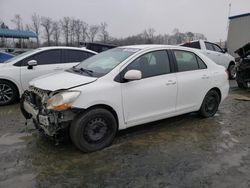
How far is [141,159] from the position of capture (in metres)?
3.53

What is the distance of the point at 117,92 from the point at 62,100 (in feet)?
2.82

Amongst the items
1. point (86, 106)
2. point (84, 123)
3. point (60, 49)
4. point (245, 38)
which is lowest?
point (84, 123)

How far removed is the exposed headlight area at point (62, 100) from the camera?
133 inches

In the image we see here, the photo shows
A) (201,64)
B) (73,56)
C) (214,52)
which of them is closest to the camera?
(201,64)

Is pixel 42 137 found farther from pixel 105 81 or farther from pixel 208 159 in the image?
pixel 208 159

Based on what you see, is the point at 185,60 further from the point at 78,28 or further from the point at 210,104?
the point at 78,28

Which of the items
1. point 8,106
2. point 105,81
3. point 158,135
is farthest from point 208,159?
point 8,106

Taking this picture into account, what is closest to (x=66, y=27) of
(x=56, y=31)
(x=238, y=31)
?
(x=56, y=31)

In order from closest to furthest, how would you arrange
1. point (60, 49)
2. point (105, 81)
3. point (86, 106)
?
1. point (86, 106)
2. point (105, 81)
3. point (60, 49)

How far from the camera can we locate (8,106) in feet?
20.9

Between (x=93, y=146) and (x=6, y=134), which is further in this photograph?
(x=6, y=134)

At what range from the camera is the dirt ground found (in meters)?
3.00

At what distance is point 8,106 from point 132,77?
4102mm

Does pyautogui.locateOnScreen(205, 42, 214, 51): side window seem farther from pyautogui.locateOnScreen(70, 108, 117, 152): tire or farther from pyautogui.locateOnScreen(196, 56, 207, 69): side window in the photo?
pyautogui.locateOnScreen(70, 108, 117, 152): tire
